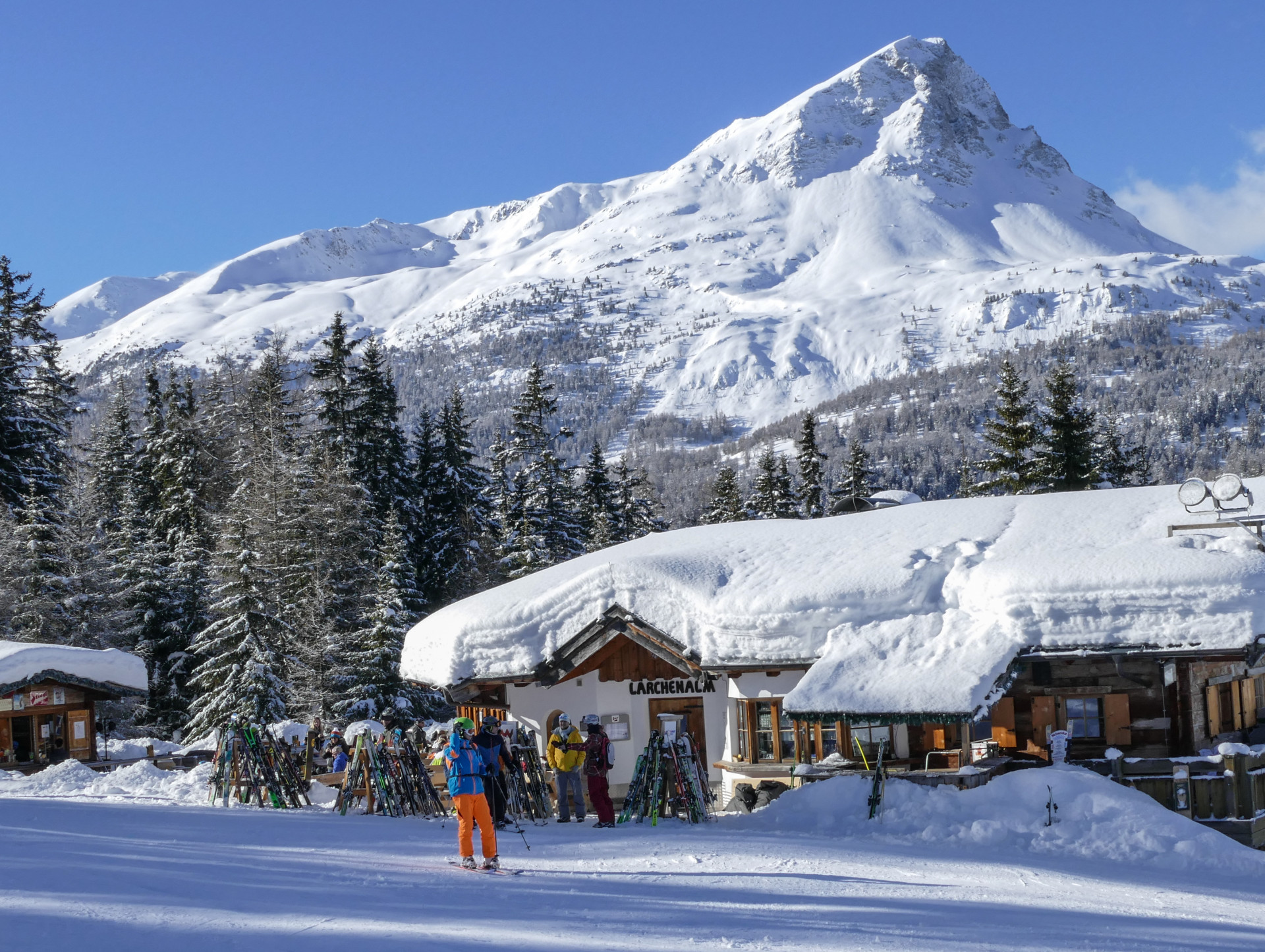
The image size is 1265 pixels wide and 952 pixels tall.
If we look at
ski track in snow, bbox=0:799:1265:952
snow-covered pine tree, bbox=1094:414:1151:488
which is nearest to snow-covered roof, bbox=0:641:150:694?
ski track in snow, bbox=0:799:1265:952

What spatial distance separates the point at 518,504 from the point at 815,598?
109 feet

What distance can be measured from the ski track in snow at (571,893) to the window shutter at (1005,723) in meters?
6.02

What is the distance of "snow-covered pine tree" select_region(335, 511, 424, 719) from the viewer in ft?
118

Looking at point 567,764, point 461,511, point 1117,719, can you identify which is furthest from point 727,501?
point 567,764

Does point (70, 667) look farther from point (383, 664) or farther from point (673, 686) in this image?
point (673, 686)

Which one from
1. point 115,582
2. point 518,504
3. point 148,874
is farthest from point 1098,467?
point 148,874

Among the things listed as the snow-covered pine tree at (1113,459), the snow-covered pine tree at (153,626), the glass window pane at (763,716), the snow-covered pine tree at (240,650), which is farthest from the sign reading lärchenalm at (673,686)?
the snow-covered pine tree at (1113,459)

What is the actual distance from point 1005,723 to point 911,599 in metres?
3.18

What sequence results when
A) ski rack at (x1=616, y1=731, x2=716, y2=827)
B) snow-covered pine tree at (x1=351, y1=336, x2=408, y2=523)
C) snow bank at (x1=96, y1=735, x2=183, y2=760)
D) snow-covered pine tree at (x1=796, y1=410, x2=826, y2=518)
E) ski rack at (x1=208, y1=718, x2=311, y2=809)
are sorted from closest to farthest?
ski rack at (x1=616, y1=731, x2=716, y2=827), ski rack at (x1=208, y1=718, x2=311, y2=809), snow bank at (x1=96, y1=735, x2=183, y2=760), snow-covered pine tree at (x1=351, y1=336, x2=408, y2=523), snow-covered pine tree at (x1=796, y1=410, x2=826, y2=518)

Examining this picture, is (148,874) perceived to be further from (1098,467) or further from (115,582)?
(1098,467)

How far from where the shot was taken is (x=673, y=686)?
21.8 metres

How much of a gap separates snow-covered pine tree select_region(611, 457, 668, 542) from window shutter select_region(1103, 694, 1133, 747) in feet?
115

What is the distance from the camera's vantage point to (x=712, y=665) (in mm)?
20000

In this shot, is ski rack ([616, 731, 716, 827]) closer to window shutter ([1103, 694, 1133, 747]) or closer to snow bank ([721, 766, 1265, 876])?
snow bank ([721, 766, 1265, 876])
